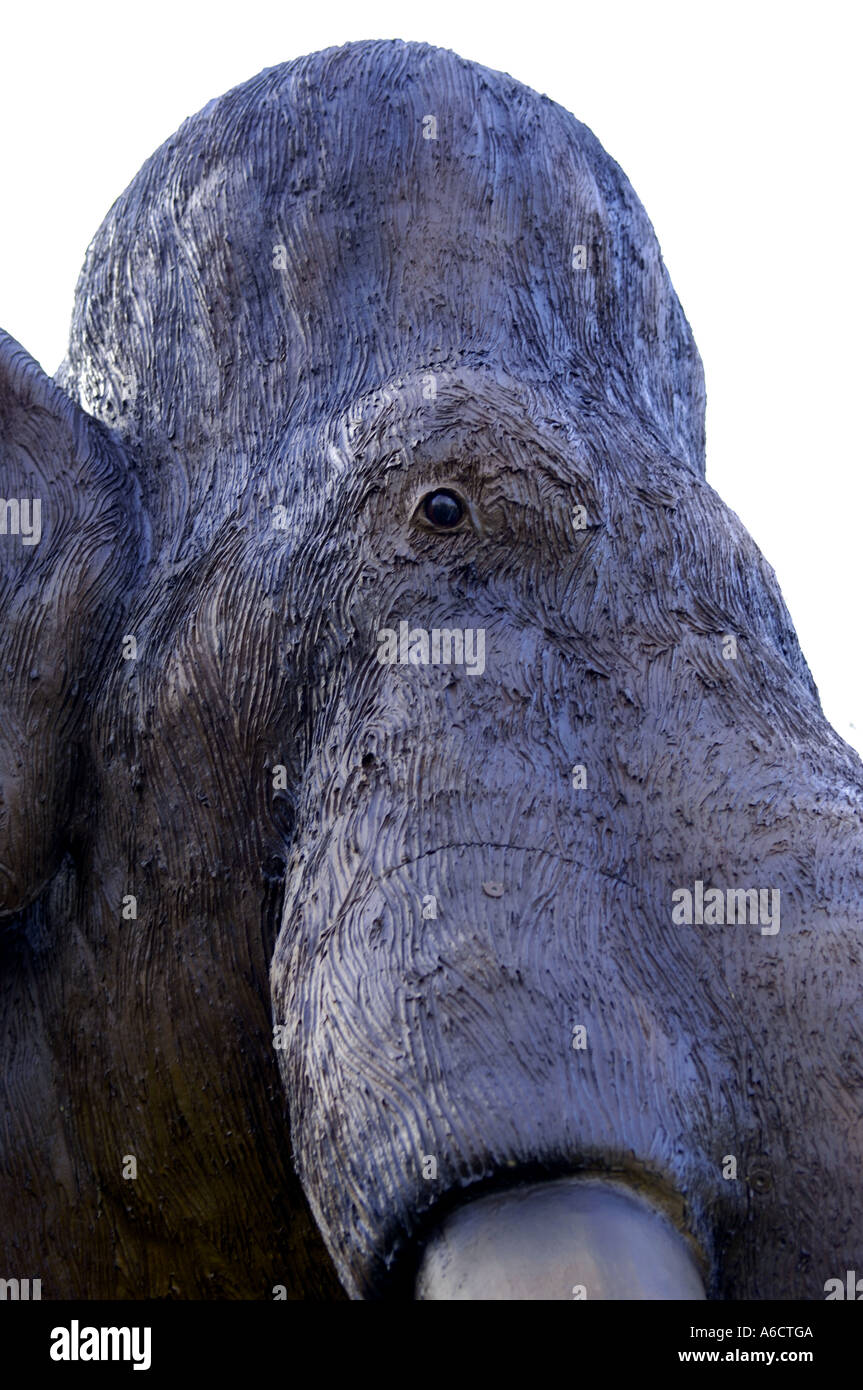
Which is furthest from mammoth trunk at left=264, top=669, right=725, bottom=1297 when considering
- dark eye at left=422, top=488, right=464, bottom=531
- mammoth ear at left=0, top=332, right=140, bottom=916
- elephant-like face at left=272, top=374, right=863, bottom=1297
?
mammoth ear at left=0, top=332, right=140, bottom=916

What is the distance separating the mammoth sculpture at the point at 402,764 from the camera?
6.14 ft

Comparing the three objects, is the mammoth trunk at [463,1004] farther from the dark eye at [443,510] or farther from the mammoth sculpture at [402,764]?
the dark eye at [443,510]

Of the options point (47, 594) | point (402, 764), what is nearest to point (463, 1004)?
point (402, 764)

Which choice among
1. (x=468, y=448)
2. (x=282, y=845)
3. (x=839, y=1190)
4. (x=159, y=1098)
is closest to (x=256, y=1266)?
(x=159, y=1098)

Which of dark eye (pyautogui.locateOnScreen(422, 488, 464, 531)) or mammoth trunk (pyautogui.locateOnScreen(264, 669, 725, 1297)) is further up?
dark eye (pyautogui.locateOnScreen(422, 488, 464, 531))

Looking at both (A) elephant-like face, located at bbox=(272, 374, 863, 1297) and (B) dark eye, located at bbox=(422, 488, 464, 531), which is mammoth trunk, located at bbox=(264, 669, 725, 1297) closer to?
(A) elephant-like face, located at bbox=(272, 374, 863, 1297)

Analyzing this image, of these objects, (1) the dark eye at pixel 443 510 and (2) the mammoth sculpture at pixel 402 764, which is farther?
(1) the dark eye at pixel 443 510

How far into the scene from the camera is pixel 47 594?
2.58 meters

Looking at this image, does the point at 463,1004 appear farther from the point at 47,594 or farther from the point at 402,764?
the point at 47,594

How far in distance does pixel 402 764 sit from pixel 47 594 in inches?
29.5

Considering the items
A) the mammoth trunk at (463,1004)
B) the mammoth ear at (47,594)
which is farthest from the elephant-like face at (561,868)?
the mammoth ear at (47,594)

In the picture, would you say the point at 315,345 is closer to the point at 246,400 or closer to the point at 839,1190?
the point at 246,400

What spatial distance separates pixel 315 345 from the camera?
2.70 meters

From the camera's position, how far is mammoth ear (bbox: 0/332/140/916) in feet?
8.25
